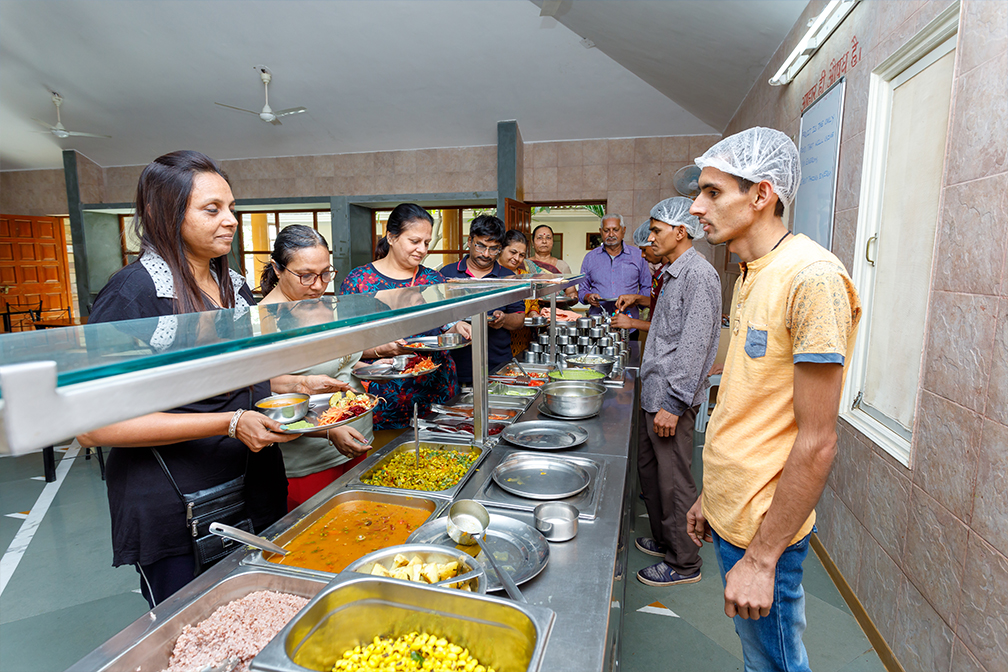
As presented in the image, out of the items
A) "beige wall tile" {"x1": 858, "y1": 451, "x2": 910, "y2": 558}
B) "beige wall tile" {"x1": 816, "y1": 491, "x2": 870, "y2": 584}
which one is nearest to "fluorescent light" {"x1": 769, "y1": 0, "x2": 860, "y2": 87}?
"beige wall tile" {"x1": 858, "y1": 451, "x2": 910, "y2": 558}

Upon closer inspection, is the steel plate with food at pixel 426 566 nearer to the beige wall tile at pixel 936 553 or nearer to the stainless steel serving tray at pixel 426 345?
the stainless steel serving tray at pixel 426 345

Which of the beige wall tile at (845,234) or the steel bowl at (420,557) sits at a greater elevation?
the beige wall tile at (845,234)

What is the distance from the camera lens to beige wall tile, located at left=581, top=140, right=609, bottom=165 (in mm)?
8297

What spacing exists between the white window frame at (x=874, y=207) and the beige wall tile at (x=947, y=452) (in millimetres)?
119

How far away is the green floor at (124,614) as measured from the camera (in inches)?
89.4

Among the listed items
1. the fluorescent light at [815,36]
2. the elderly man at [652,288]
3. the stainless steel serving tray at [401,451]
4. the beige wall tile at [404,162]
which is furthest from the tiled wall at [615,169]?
the stainless steel serving tray at [401,451]

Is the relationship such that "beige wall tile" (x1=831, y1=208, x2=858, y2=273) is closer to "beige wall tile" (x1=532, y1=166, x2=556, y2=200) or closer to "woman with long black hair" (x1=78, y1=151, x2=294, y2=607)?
"woman with long black hair" (x1=78, y1=151, x2=294, y2=607)

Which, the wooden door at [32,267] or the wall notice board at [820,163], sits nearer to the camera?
the wall notice board at [820,163]

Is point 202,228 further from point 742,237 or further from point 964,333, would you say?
point 964,333

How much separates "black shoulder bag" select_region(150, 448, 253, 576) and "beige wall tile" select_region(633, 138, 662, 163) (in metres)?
7.94

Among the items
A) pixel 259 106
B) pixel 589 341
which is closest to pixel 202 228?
pixel 589 341

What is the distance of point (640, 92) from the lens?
7.16 m

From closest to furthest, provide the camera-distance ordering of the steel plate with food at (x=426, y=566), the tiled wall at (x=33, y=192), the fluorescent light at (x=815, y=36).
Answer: the steel plate with food at (x=426, y=566) → the fluorescent light at (x=815, y=36) → the tiled wall at (x=33, y=192)

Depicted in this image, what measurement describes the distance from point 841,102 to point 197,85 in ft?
27.4
